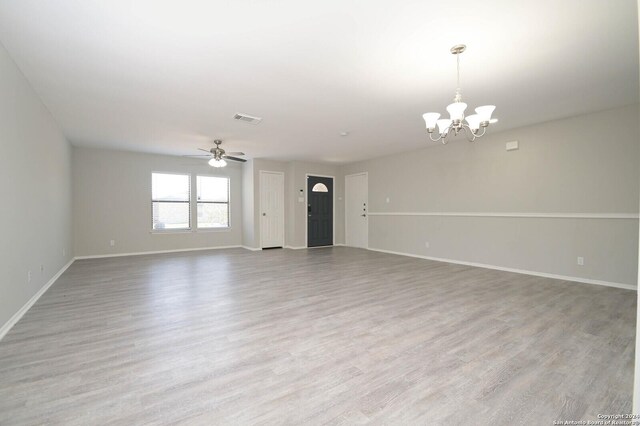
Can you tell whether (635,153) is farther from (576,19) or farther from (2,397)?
(2,397)

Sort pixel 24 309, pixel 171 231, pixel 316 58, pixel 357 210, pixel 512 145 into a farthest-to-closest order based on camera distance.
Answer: pixel 357 210
pixel 171 231
pixel 512 145
pixel 24 309
pixel 316 58

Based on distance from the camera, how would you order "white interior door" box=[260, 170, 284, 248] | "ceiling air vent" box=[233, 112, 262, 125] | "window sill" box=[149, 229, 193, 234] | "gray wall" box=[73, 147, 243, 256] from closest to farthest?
1. "ceiling air vent" box=[233, 112, 262, 125]
2. "gray wall" box=[73, 147, 243, 256]
3. "window sill" box=[149, 229, 193, 234]
4. "white interior door" box=[260, 170, 284, 248]

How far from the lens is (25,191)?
301 cm

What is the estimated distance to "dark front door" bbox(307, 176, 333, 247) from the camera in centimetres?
827

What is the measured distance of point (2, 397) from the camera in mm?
1630

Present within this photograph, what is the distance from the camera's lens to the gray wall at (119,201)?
627cm

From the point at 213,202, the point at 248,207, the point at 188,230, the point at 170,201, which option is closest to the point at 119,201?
the point at 170,201

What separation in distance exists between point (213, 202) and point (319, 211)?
3008 millimetres

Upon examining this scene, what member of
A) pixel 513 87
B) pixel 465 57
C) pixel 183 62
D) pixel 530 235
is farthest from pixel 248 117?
pixel 530 235

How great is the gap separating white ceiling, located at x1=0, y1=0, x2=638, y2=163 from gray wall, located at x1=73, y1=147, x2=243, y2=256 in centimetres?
223

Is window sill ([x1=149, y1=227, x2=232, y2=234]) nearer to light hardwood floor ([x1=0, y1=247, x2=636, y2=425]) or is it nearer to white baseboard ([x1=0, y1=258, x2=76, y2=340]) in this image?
white baseboard ([x1=0, y1=258, x2=76, y2=340])

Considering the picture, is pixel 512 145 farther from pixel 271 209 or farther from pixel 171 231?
pixel 171 231

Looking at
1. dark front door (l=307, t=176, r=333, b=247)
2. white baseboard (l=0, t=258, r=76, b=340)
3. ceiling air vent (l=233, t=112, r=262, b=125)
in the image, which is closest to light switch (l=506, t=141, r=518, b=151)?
ceiling air vent (l=233, t=112, r=262, b=125)

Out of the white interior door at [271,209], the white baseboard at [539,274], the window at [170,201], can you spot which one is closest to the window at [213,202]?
the window at [170,201]
